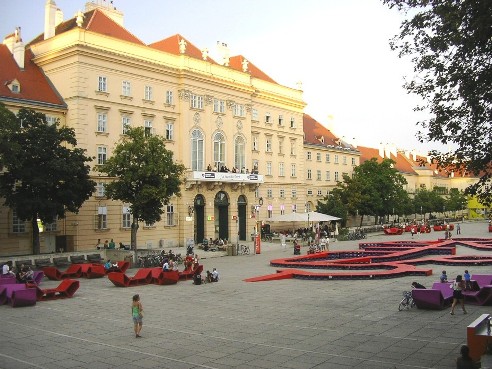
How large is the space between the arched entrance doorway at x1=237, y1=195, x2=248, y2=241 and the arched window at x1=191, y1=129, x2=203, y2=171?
23.6 feet

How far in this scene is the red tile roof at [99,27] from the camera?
4812 centimetres

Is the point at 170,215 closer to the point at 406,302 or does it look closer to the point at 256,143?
the point at 256,143

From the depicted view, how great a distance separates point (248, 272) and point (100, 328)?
1629 centimetres

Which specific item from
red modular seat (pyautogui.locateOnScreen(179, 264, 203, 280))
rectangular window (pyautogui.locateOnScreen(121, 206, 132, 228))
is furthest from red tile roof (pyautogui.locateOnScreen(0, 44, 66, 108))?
red modular seat (pyautogui.locateOnScreen(179, 264, 203, 280))

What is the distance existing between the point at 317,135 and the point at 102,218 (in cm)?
4577

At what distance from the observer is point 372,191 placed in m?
74.5

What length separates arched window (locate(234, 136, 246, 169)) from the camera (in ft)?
196

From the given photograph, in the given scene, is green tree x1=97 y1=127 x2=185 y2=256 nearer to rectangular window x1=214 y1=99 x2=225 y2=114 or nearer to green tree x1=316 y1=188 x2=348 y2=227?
rectangular window x1=214 y1=99 x2=225 y2=114

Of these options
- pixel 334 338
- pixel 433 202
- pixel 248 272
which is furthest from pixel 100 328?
pixel 433 202

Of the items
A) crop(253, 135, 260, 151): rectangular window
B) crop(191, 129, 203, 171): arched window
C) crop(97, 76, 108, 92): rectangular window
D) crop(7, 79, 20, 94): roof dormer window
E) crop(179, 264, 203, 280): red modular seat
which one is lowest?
crop(179, 264, 203, 280): red modular seat

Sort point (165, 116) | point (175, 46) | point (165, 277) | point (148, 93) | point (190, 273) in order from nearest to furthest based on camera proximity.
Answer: point (165, 277), point (190, 273), point (148, 93), point (165, 116), point (175, 46)

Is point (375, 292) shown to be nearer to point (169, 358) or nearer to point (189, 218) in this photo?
point (169, 358)

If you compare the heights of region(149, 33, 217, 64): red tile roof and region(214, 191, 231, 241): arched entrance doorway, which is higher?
region(149, 33, 217, 64): red tile roof

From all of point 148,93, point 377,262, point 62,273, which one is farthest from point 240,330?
point 148,93
